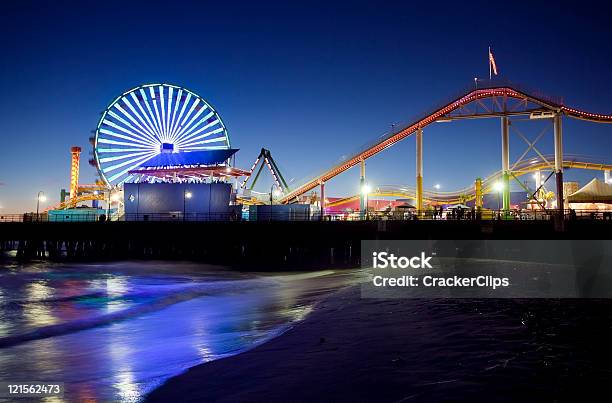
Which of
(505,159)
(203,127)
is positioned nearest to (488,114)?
(505,159)

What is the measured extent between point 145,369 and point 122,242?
36643mm

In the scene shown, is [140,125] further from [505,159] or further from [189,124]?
[505,159]

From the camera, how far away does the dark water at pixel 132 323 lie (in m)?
8.64

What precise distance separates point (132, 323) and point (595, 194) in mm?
41997

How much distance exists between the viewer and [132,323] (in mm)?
13562

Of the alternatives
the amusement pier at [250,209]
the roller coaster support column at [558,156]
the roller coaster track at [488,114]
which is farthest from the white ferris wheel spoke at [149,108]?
the roller coaster support column at [558,156]

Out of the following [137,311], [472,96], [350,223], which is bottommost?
[137,311]

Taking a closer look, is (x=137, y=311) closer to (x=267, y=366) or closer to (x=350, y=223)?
(x=267, y=366)

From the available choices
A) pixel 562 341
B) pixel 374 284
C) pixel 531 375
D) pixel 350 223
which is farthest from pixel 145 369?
pixel 350 223

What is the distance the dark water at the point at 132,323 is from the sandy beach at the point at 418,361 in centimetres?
106

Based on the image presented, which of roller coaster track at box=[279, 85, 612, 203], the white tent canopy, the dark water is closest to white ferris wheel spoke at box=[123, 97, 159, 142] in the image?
roller coaster track at box=[279, 85, 612, 203]

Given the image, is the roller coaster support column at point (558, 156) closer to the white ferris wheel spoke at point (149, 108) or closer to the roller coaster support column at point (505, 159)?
the roller coaster support column at point (505, 159)

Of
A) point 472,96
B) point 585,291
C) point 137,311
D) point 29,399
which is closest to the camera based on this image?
point 29,399

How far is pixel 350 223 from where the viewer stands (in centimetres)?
3356
